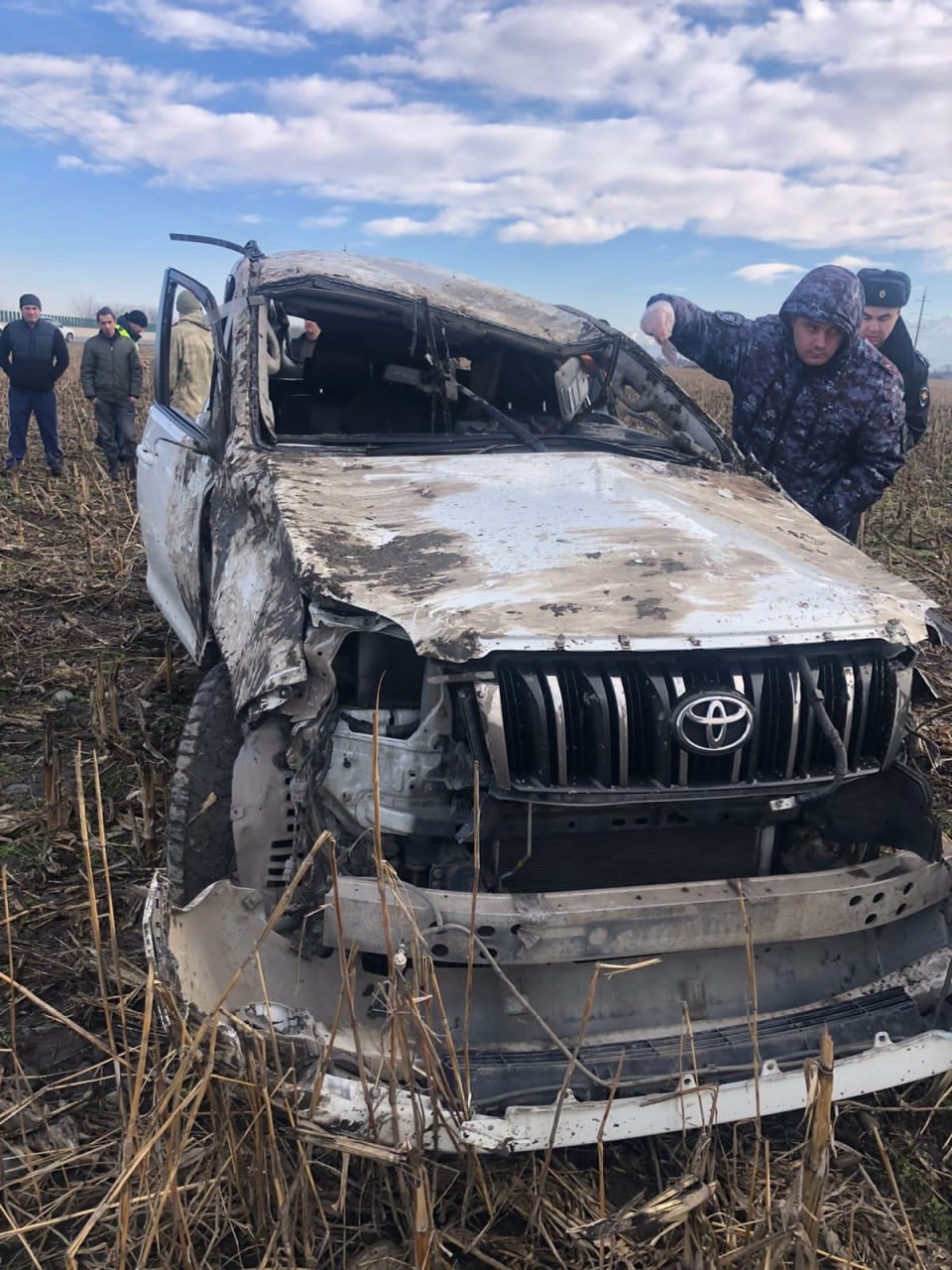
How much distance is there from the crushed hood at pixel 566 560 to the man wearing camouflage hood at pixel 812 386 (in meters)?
1.37

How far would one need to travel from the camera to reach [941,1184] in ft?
7.22

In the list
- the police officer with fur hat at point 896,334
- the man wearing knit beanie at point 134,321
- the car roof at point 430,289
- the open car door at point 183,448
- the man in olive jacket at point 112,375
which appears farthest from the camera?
the man wearing knit beanie at point 134,321

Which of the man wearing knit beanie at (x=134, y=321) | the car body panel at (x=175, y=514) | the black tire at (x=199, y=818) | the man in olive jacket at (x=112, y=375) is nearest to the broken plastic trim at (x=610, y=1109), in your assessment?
the black tire at (x=199, y=818)

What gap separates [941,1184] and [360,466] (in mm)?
2595

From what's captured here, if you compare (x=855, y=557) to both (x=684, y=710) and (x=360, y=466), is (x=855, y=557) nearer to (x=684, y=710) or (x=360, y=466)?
(x=684, y=710)

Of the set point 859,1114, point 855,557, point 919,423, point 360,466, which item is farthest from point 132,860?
point 919,423

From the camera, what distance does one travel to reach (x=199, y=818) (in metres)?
2.61

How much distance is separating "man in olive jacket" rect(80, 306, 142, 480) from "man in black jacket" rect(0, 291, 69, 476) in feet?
1.02

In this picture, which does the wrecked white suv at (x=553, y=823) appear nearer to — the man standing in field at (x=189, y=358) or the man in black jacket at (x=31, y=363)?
the man standing in field at (x=189, y=358)

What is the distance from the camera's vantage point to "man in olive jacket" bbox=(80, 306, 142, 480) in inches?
417

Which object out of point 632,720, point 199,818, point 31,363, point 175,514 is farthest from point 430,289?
point 31,363

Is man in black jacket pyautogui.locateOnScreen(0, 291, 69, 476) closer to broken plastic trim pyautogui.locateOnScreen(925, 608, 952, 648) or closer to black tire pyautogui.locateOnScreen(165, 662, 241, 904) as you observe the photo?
black tire pyautogui.locateOnScreen(165, 662, 241, 904)

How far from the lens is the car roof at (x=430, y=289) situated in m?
3.85

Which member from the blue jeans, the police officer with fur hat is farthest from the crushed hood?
the blue jeans
